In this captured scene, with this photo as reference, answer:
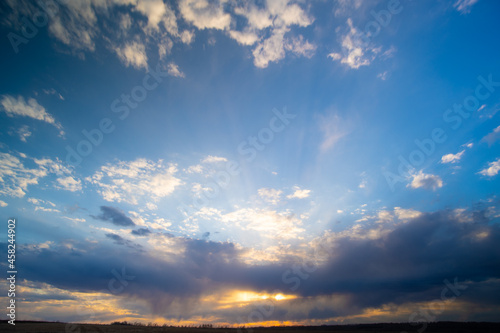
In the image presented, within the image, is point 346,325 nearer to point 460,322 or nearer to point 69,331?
point 460,322

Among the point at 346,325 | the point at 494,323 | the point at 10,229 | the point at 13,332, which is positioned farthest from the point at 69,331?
the point at 494,323

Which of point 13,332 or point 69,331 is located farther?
point 69,331

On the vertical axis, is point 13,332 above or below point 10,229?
below

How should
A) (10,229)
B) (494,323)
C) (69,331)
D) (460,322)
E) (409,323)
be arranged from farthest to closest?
(409,323)
(460,322)
(494,323)
(69,331)
(10,229)

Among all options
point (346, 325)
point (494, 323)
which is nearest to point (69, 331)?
point (346, 325)

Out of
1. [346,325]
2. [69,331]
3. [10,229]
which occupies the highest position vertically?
[10,229]

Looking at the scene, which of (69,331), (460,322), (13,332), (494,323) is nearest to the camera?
(13,332)

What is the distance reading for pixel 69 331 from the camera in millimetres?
39562

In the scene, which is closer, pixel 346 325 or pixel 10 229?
pixel 10 229

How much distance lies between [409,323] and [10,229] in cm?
14146

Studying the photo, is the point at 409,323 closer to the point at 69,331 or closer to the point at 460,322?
the point at 460,322

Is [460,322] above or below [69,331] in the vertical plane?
below

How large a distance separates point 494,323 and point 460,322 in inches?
446

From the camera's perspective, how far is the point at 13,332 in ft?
110
